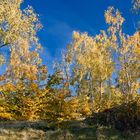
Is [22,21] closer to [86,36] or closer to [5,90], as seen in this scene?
[5,90]

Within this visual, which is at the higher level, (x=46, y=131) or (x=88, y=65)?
(x=88, y=65)

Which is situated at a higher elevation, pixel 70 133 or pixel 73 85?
pixel 73 85

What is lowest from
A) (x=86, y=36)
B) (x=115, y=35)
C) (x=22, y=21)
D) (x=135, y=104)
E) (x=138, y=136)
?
(x=138, y=136)

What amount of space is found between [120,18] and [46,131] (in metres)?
36.5

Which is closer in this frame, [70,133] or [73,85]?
[70,133]

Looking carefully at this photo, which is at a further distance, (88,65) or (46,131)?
(88,65)

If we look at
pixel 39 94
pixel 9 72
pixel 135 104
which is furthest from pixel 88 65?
pixel 135 104

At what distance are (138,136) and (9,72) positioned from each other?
134 feet

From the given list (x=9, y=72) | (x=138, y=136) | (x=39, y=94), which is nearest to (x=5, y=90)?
(x=39, y=94)

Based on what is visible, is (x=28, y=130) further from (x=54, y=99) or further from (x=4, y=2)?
(x=4, y=2)

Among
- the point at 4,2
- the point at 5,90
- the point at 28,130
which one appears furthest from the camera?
the point at 5,90

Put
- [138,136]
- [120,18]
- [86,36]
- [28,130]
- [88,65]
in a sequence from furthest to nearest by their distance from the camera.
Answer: [86,36]
[88,65]
[120,18]
[28,130]
[138,136]

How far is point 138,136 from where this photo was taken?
14.6 meters

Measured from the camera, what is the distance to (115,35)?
168 feet
